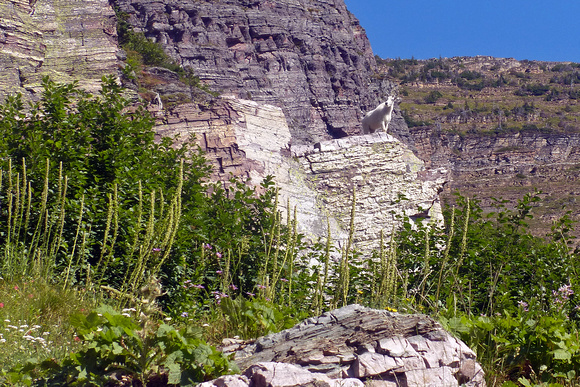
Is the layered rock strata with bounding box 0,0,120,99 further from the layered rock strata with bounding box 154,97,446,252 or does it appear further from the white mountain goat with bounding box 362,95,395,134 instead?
the white mountain goat with bounding box 362,95,395,134

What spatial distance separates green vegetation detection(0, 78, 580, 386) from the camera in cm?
341

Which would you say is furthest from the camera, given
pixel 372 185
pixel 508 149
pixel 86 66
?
pixel 508 149

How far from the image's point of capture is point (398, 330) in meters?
3.83

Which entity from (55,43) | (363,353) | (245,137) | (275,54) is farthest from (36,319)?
(275,54)

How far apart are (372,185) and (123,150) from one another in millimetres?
14784

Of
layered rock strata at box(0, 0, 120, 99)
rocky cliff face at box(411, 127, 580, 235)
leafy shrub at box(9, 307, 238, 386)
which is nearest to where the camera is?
leafy shrub at box(9, 307, 238, 386)

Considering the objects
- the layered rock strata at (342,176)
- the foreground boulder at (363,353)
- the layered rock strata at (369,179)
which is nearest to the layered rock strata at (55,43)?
the layered rock strata at (342,176)

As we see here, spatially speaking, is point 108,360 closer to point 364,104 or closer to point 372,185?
point 372,185

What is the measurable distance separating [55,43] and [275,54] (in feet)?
167

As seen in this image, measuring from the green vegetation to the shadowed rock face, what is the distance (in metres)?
55.6

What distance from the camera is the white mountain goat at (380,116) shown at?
2306 cm

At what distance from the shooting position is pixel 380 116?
23.3m

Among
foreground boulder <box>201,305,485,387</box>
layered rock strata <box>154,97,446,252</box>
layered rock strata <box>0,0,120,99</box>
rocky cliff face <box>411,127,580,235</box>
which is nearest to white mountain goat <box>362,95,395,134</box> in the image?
layered rock strata <box>154,97,446,252</box>

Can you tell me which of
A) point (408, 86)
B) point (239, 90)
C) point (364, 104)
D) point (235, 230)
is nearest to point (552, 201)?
point (364, 104)
